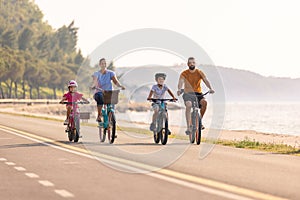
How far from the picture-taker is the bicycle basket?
1844 centimetres

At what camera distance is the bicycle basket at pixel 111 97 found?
1844cm

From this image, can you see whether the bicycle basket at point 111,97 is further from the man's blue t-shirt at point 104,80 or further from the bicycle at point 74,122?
the bicycle at point 74,122

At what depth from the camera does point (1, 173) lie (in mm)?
11820

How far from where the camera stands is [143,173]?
38.3ft

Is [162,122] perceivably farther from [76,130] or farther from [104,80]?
[76,130]

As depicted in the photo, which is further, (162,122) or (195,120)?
(162,122)

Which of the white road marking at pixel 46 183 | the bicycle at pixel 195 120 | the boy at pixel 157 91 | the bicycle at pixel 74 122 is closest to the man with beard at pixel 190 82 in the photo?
the bicycle at pixel 195 120

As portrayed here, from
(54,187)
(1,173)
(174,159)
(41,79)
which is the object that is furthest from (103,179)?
(41,79)

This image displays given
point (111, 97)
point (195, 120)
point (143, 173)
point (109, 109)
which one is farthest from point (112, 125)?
point (143, 173)

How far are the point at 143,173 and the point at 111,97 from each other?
6.96 m

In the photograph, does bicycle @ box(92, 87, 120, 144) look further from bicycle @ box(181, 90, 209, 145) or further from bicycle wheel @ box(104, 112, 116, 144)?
bicycle @ box(181, 90, 209, 145)

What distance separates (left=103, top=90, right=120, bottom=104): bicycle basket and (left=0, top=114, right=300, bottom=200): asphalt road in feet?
4.46

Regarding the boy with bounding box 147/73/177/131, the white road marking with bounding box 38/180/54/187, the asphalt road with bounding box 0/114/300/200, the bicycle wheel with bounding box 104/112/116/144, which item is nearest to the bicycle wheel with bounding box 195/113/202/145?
the asphalt road with bounding box 0/114/300/200

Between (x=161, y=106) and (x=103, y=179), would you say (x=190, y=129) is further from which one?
(x=103, y=179)
